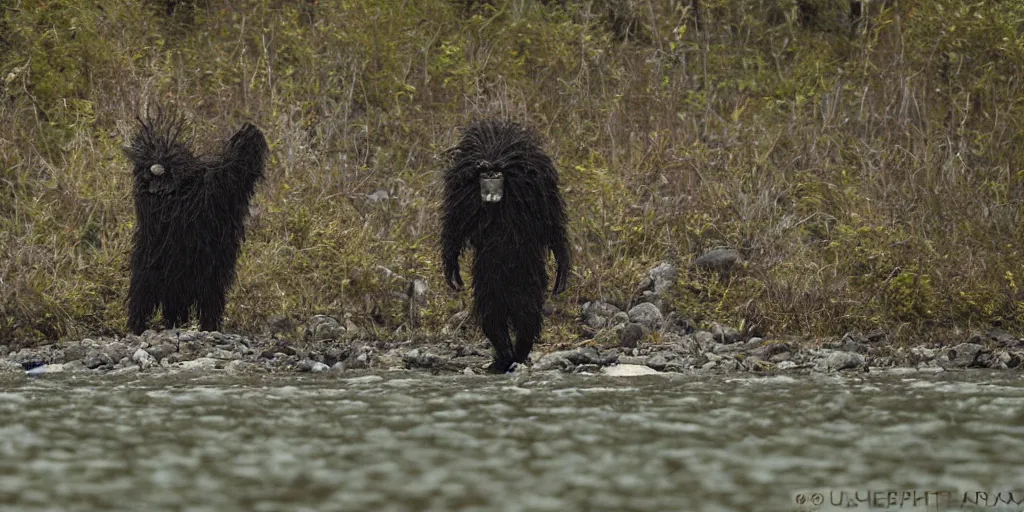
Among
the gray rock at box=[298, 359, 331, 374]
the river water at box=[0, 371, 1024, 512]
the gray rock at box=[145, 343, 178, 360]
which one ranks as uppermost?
the river water at box=[0, 371, 1024, 512]

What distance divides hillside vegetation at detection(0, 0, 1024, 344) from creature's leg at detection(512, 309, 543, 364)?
1710 millimetres

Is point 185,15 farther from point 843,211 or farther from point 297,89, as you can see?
point 843,211

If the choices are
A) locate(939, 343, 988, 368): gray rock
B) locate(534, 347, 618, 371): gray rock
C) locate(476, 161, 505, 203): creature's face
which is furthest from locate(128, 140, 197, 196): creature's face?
locate(939, 343, 988, 368): gray rock

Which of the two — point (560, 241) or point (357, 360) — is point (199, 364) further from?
point (560, 241)

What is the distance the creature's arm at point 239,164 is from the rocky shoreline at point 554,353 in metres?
1.10

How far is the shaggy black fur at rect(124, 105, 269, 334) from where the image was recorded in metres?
9.63

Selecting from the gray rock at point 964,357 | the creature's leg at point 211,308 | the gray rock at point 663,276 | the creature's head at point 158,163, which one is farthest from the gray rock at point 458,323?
the gray rock at point 964,357

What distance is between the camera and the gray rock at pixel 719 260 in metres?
11.6

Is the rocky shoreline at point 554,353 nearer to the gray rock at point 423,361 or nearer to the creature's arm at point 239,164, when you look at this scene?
the gray rock at point 423,361

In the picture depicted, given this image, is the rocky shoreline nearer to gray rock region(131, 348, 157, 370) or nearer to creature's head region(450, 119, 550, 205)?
gray rock region(131, 348, 157, 370)

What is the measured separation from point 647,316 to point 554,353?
68.5 inches

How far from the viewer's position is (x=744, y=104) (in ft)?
48.3

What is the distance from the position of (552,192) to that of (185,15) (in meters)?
9.16

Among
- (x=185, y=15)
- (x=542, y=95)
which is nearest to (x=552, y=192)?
(x=542, y=95)
